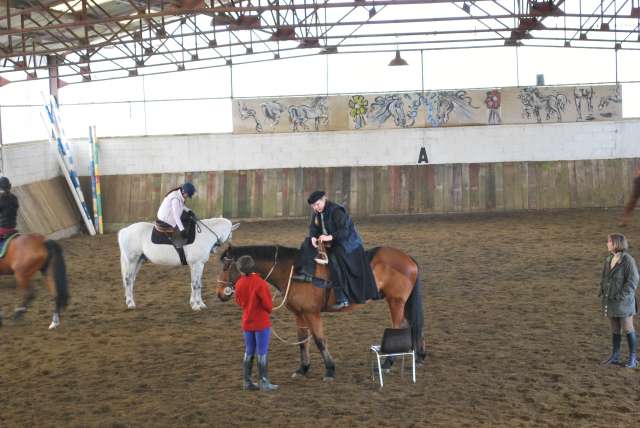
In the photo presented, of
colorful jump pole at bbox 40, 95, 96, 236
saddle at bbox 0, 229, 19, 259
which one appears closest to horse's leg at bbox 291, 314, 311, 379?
saddle at bbox 0, 229, 19, 259

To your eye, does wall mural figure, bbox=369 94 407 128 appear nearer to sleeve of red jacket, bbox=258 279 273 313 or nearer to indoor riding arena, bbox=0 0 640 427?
indoor riding arena, bbox=0 0 640 427

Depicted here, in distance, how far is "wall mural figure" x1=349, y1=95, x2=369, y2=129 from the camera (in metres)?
26.5

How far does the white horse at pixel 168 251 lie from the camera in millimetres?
13312

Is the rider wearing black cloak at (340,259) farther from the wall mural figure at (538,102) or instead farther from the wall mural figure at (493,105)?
the wall mural figure at (538,102)

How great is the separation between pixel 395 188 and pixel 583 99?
6935 mm

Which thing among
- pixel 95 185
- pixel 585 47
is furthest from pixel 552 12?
pixel 95 185

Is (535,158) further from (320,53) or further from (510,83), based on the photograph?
(320,53)

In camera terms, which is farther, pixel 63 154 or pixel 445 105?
pixel 445 105

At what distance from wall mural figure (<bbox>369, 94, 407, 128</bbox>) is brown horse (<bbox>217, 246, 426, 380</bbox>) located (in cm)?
1749

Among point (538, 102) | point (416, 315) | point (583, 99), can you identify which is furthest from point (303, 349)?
point (583, 99)

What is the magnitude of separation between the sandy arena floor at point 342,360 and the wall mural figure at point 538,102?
10.5 metres

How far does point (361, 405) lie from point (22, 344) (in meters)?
5.53

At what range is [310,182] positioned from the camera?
1030 inches

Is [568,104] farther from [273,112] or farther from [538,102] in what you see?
[273,112]
